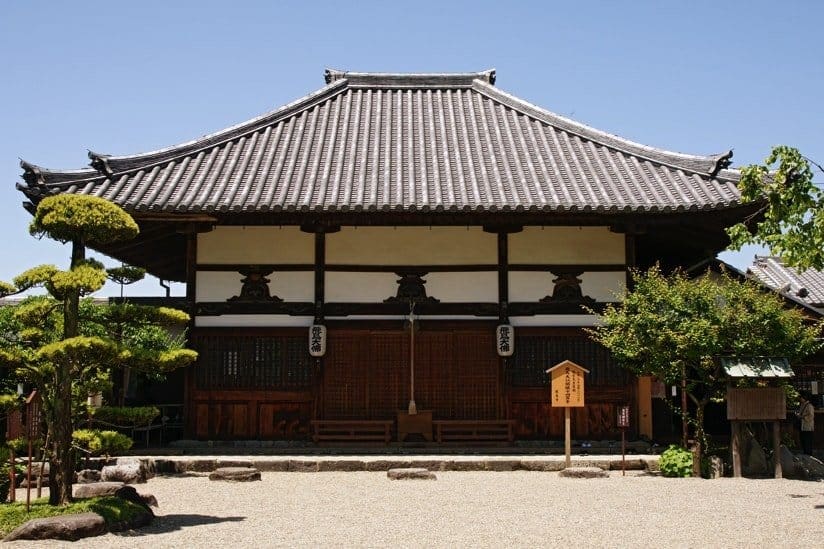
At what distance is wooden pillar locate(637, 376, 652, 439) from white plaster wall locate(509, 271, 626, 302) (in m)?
2.13

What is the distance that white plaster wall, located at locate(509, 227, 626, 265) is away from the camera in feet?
60.2

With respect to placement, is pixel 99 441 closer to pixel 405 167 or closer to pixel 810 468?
pixel 405 167

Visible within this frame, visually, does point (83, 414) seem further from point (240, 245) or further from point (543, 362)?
point (543, 362)

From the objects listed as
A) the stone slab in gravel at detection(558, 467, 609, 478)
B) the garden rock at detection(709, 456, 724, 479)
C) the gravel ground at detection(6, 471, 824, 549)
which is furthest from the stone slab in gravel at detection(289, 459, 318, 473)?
the garden rock at detection(709, 456, 724, 479)

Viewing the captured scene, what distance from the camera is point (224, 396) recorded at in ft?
59.0

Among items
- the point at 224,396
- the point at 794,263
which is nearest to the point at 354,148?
the point at 224,396

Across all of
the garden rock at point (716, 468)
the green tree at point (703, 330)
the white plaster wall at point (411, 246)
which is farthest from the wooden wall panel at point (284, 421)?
the garden rock at point (716, 468)

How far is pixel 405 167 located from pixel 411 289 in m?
2.78

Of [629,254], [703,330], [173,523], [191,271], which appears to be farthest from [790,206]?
[191,271]

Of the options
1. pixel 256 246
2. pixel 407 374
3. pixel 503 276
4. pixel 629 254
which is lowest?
pixel 407 374

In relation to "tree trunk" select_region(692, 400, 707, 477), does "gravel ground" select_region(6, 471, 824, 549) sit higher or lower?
lower

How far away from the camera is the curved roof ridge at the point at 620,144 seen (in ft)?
60.0

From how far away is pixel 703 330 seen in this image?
14891 mm

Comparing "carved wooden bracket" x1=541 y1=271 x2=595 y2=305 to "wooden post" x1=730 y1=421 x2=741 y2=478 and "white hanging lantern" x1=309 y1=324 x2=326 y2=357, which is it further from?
"white hanging lantern" x1=309 y1=324 x2=326 y2=357
